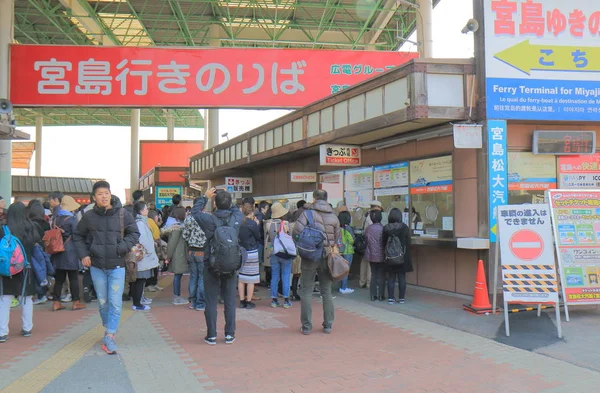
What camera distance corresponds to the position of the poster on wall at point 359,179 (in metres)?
11.3

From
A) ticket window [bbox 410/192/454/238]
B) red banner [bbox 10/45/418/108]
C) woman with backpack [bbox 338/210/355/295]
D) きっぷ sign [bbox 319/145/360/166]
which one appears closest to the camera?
ticket window [bbox 410/192/454/238]

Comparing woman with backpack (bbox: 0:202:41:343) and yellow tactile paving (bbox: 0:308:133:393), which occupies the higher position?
woman with backpack (bbox: 0:202:41:343)

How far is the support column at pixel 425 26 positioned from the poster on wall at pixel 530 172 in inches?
447

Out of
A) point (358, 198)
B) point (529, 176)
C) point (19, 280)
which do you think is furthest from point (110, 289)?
point (358, 198)

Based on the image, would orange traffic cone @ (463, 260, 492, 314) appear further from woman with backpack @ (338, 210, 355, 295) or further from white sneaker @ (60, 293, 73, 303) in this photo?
white sneaker @ (60, 293, 73, 303)

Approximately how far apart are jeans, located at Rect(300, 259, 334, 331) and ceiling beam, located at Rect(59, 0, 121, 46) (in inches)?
789

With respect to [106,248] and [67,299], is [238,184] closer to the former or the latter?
[67,299]

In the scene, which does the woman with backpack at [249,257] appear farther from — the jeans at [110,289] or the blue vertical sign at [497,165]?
the blue vertical sign at [497,165]

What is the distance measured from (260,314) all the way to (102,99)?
812 cm

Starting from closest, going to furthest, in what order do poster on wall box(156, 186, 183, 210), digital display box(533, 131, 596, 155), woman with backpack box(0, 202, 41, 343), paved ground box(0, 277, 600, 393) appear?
paved ground box(0, 277, 600, 393), woman with backpack box(0, 202, 41, 343), digital display box(533, 131, 596, 155), poster on wall box(156, 186, 183, 210)

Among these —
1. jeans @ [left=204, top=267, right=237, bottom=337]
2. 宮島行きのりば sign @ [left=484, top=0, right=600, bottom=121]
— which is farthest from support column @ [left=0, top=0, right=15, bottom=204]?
宮島行きのりば sign @ [left=484, top=0, right=600, bottom=121]

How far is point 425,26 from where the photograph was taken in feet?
63.4

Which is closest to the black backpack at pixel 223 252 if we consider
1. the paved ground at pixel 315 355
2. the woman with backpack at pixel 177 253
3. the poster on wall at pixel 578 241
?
the paved ground at pixel 315 355

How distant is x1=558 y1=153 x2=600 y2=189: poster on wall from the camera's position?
868 cm
